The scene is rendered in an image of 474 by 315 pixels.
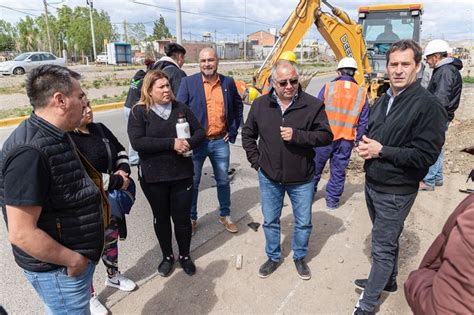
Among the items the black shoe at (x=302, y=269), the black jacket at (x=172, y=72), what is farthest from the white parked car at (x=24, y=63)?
the black shoe at (x=302, y=269)

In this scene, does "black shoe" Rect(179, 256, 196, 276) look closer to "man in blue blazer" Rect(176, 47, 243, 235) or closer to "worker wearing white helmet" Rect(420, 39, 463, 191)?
"man in blue blazer" Rect(176, 47, 243, 235)

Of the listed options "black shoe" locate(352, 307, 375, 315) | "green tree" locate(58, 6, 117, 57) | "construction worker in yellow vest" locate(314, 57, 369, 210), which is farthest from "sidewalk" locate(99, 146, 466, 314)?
"green tree" locate(58, 6, 117, 57)

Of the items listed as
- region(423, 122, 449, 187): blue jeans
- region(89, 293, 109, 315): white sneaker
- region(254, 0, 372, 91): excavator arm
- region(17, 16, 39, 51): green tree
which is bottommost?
region(89, 293, 109, 315): white sneaker

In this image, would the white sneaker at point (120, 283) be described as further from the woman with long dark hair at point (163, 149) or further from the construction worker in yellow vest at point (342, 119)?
the construction worker in yellow vest at point (342, 119)

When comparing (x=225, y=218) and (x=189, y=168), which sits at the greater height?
(x=189, y=168)

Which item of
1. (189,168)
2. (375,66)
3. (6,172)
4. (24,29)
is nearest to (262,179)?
(189,168)

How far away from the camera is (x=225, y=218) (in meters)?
4.06

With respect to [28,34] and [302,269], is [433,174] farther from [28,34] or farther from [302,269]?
[28,34]

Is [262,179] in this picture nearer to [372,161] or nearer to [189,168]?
[189,168]

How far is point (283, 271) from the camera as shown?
323cm

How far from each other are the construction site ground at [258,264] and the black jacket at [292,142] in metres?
0.98

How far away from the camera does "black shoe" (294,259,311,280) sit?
10.2ft

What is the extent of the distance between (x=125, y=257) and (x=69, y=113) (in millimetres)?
2248

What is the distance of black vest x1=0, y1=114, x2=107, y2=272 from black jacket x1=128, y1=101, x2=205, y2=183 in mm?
1127
